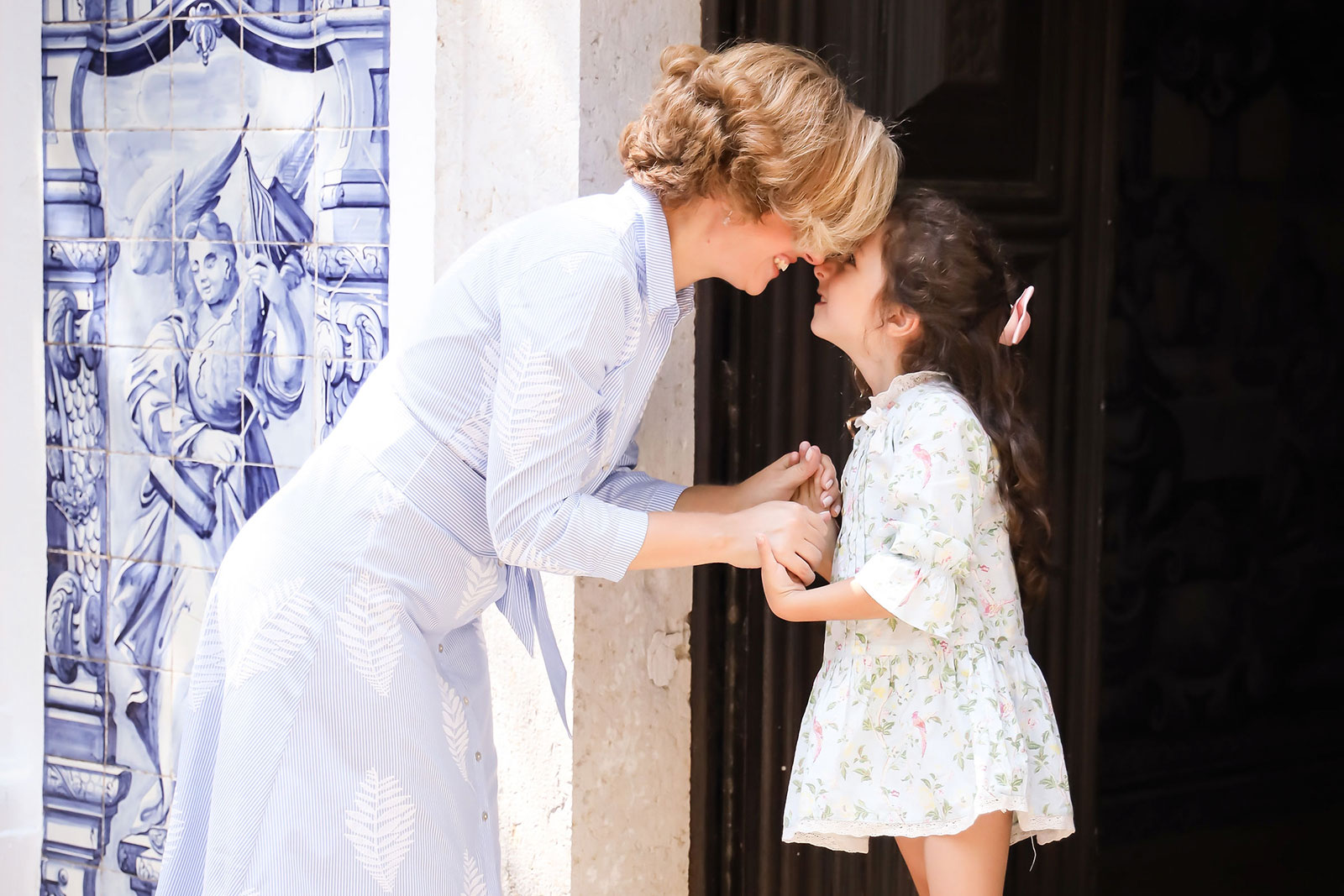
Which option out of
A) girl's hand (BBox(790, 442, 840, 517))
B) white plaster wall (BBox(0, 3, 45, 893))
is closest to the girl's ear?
Result: girl's hand (BBox(790, 442, 840, 517))

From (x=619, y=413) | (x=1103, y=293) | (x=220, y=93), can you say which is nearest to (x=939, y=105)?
(x=1103, y=293)

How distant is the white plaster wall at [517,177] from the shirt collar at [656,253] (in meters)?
0.47

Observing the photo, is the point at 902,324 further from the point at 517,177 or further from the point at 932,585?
the point at 517,177

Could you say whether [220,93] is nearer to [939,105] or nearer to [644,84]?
[644,84]

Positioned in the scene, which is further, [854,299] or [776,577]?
[854,299]

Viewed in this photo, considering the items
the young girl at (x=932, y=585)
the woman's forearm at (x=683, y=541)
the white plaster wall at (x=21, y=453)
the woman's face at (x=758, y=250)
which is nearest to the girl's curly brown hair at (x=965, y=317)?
the young girl at (x=932, y=585)

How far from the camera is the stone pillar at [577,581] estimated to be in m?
2.23

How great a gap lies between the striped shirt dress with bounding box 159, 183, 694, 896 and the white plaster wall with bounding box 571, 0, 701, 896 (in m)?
0.45

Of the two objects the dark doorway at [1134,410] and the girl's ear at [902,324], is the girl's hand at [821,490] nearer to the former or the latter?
the girl's ear at [902,324]

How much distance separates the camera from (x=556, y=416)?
5.33 ft

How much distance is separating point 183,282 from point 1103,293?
201 cm

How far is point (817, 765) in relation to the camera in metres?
1.82

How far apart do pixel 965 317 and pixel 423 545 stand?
0.88m

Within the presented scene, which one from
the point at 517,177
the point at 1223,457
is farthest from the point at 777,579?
the point at 1223,457
